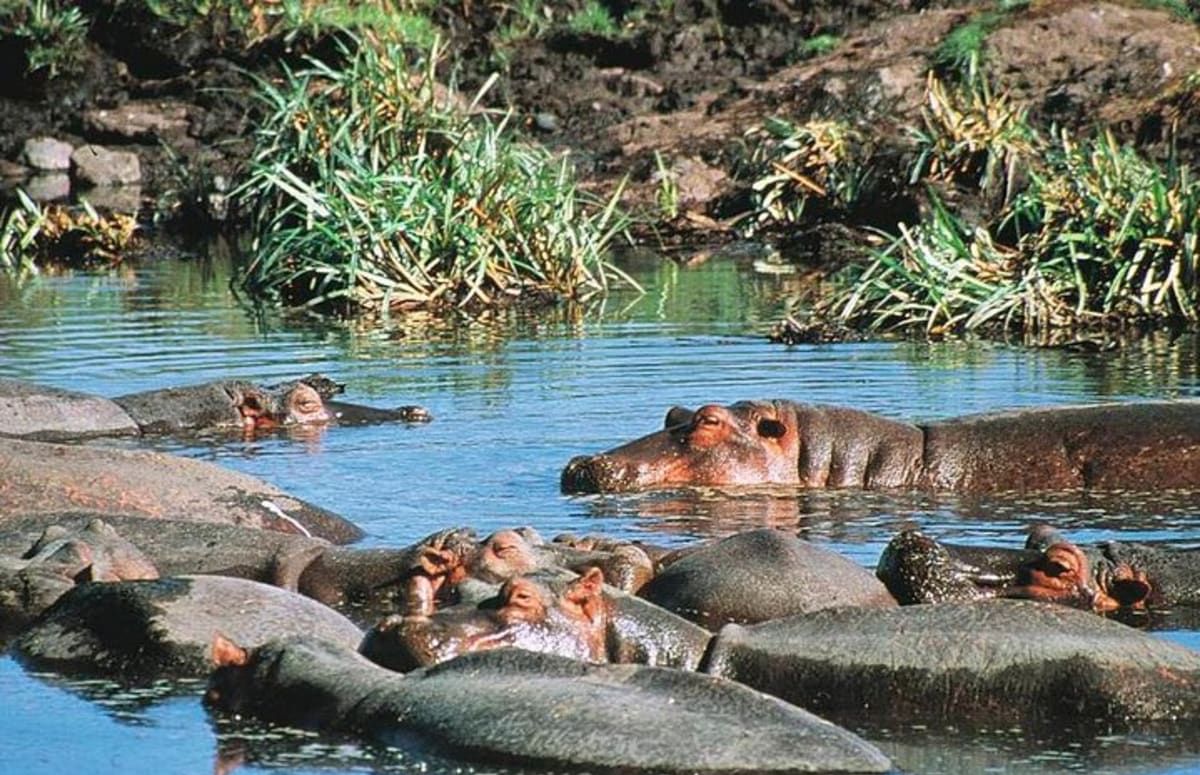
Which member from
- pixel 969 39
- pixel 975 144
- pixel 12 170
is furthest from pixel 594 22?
pixel 975 144

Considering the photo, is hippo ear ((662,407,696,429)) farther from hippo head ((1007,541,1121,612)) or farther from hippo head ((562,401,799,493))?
hippo head ((1007,541,1121,612))

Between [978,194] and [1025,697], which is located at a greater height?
[978,194]

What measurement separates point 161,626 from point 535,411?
229 inches

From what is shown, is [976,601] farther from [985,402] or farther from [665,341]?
[665,341]

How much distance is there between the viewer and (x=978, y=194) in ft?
66.5

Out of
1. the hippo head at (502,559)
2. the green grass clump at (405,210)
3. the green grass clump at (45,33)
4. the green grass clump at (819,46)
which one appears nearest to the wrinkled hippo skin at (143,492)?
the hippo head at (502,559)

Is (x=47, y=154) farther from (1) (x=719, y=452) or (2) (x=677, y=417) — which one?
(1) (x=719, y=452)

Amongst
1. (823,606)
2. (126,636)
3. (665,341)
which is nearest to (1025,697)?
(823,606)

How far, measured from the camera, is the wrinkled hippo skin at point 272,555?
26.1ft

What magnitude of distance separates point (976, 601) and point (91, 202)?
21.1 metres

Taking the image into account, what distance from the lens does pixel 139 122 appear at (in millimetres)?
28672

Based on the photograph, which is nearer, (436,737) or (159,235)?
(436,737)

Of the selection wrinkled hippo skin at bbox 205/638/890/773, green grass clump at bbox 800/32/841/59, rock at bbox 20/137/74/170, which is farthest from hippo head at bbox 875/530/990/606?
rock at bbox 20/137/74/170

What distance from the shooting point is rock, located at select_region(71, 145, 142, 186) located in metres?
28.2
